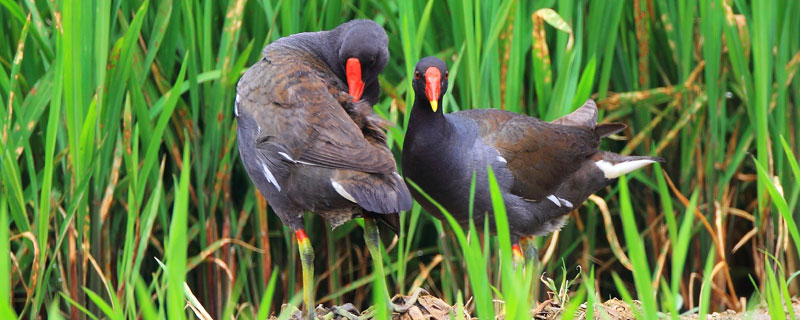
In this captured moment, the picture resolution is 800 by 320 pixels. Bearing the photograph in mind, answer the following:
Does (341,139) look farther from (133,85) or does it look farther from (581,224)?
(581,224)

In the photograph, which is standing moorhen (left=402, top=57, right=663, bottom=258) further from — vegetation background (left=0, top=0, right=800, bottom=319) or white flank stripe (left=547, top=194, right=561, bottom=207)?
vegetation background (left=0, top=0, right=800, bottom=319)

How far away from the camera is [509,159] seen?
328 cm

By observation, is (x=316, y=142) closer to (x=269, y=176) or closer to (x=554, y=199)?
(x=269, y=176)

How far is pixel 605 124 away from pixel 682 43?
0.45m

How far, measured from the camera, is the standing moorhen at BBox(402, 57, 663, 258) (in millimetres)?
3100

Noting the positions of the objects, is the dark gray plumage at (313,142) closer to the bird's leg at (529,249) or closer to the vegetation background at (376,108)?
the vegetation background at (376,108)

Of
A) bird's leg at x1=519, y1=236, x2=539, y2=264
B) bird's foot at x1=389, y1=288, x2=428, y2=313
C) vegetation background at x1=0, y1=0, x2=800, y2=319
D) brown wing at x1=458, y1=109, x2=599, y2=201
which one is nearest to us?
bird's foot at x1=389, y1=288, x2=428, y2=313

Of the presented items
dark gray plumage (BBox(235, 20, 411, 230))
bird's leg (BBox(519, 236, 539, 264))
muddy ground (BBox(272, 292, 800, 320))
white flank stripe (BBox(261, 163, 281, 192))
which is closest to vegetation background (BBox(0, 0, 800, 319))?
bird's leg (BBox(519, 236, 539, 264))

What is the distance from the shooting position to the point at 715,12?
136 inches

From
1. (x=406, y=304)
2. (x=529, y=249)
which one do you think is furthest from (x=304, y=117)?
(x=529, y=249)

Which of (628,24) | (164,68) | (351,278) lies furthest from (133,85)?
(628,24)

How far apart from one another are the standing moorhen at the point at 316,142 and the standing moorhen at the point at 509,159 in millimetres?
222

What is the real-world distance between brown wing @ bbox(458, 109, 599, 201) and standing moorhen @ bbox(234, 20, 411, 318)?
47 cm

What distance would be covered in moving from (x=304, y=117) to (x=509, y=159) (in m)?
0.83
